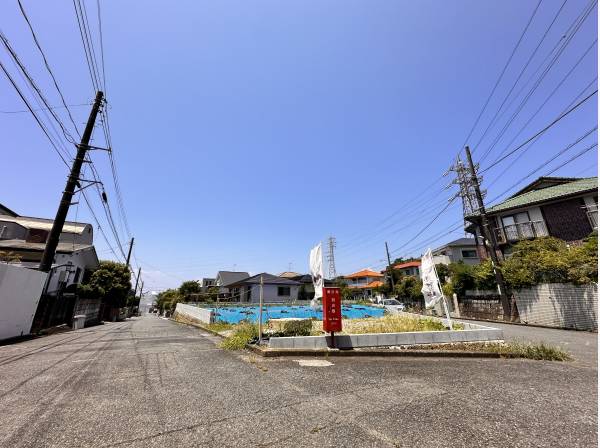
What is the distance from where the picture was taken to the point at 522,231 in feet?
69.2

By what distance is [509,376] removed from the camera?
550 cm

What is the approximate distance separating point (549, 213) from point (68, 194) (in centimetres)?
3046

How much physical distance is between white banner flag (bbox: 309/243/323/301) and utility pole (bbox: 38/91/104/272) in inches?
442

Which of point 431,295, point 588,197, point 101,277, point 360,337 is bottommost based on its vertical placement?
point 360,337

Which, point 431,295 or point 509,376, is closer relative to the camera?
point 509,376

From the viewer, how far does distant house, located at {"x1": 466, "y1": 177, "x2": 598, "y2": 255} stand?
18.3 meters

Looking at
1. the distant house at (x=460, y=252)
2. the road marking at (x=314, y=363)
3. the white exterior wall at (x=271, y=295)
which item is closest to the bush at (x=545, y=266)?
the road marking at (x=314, y=363)

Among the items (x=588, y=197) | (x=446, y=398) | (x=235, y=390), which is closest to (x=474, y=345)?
(x=446, y=398)

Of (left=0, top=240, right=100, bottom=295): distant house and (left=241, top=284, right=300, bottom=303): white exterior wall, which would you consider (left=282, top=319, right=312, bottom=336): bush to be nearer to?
(left=0, top=240, right=100, bottom=295): distant house

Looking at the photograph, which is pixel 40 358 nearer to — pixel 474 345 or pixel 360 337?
pixel 360 337

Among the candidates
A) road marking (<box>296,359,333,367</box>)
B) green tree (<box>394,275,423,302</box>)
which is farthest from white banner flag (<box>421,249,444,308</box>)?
green tree (<box>394,275,423,302</box>)

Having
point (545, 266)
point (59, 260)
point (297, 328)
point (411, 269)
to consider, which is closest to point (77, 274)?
point (59, 260)

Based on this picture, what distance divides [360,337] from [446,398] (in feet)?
11.9

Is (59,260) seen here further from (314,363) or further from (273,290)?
(314,363)
